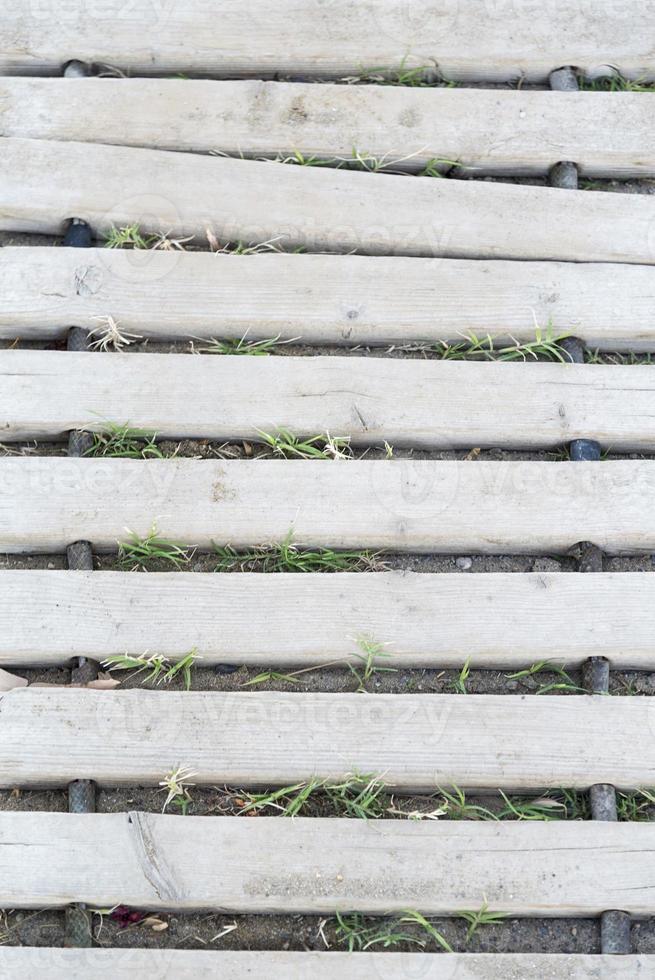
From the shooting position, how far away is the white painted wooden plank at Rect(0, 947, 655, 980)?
169cm

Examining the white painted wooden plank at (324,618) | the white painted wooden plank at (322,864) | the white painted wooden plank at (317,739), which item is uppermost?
the white painted wooden plank at (324,618)

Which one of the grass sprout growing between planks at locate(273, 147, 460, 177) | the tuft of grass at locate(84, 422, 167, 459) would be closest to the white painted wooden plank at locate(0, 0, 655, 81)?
the grass sprout growing between planks at locate(273, 147, 460, 177)

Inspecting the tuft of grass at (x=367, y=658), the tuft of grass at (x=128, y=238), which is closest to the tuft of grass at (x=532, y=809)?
the tuft of grass at (x=367, y=658)

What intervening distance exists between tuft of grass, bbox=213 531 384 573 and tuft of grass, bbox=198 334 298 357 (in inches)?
15.8

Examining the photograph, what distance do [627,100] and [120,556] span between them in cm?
148

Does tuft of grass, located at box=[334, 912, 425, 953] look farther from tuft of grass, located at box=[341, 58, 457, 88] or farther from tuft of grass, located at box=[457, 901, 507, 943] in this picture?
tuft of grass, located at box=[341, 58, 457, 88]

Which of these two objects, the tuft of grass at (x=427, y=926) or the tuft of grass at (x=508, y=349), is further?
the tuft of grass at (x=508, y=349)

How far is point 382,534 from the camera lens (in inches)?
77.3

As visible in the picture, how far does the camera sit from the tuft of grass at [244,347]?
83.3 inches

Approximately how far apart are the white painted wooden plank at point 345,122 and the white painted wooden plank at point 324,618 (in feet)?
3.11

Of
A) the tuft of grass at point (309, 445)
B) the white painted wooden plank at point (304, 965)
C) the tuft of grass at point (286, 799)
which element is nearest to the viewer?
the white painted wooden plank at point (304, 965)

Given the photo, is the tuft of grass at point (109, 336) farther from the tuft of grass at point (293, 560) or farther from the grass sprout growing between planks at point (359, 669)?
the grass sprout growing between planks at point (359, 669)

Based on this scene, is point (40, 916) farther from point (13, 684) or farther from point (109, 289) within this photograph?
point (109, 289)

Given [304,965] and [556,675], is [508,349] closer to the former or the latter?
[556,675]
